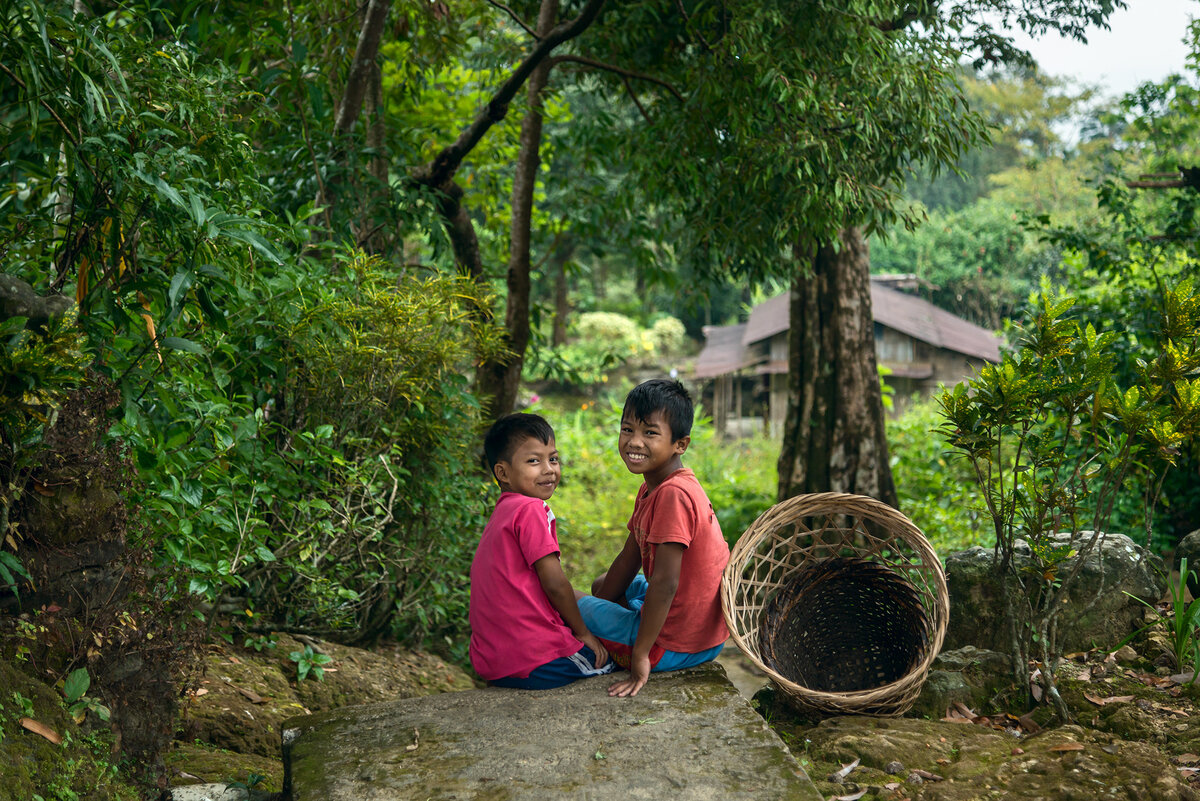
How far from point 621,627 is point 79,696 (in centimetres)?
163

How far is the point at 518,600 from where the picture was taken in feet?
9.83

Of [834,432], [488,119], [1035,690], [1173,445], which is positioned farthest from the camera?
[834,432]

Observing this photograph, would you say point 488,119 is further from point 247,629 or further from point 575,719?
point 575,719

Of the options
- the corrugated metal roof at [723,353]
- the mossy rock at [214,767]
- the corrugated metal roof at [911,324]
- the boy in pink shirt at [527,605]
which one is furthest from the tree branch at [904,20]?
the corrugated metal roof at [723,353]

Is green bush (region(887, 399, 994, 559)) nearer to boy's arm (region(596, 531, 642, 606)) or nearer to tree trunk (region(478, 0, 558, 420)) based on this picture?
tree trunk (region(478, 0, 558, 420))

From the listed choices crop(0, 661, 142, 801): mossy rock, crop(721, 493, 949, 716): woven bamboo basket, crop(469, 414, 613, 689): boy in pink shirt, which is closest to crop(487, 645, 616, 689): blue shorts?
crop(469, 414, 613, 689): boy in pink shirt

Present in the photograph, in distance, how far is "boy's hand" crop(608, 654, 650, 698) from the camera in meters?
2.81

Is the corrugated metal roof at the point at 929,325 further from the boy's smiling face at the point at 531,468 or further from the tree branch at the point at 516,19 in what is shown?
the boy's smiling face at the point at 531,468

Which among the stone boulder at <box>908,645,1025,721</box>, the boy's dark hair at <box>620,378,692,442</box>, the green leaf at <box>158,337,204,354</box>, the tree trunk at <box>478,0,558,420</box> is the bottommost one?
the stone boulder at <box>908,645,1025,721</box>

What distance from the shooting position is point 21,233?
243 cm

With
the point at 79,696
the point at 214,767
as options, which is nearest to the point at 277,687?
the point at 214,767

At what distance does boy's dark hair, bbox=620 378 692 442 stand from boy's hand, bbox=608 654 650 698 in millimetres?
742

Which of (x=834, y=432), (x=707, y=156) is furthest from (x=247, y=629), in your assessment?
(x=834, y=432)

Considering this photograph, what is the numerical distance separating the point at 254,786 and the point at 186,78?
2080 millimetres
